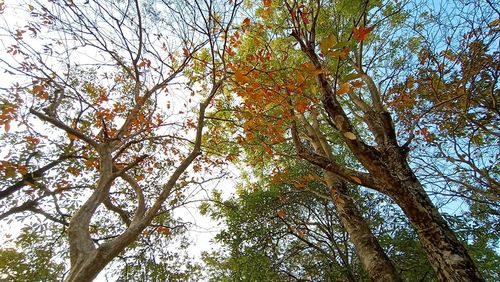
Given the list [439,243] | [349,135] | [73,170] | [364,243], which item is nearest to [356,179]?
[349,135]

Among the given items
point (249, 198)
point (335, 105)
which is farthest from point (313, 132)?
point (335, 105)

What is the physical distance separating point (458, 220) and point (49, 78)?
7426 mm

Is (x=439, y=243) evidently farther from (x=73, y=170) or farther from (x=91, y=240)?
(x=73, y=170)

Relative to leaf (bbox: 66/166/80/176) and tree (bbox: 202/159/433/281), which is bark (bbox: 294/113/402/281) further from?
leaf (bbox: 66/166/80/176)

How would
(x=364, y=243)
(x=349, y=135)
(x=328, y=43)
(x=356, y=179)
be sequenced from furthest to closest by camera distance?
(x=364, y=243) → (x=356, y=179) → (x=349, y=135) → (x=328, y=43)

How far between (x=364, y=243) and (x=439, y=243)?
1.87m

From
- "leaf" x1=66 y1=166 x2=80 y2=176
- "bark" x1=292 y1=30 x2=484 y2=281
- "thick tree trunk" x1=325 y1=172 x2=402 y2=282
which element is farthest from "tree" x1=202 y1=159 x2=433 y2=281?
"leaf" x1=66 y1=166 x2=80 y2=176

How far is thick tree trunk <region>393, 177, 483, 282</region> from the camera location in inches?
104

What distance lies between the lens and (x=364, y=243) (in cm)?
457

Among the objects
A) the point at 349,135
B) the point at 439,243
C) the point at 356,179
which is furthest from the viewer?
the point at 356,179

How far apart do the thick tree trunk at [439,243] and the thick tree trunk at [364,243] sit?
1.11 m

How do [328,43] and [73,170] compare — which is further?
[73,170]

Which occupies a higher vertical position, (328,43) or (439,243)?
(439,243)

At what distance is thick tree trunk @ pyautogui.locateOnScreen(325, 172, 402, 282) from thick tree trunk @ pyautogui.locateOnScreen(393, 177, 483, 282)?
43.8 inches
